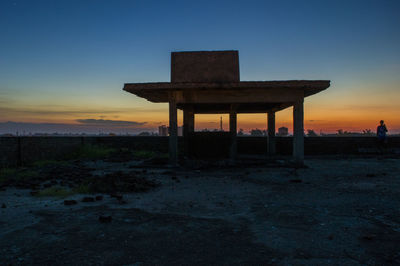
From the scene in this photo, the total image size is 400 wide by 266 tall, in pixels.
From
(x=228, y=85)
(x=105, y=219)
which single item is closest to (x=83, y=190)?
(x=105, y=219)

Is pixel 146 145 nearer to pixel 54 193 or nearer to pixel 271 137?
pixel 271 137

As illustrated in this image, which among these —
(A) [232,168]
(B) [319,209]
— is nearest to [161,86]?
(A) [232,168]

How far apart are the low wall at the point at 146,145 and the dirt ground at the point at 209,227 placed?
6311 mm

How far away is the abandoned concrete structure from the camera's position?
10672 mm

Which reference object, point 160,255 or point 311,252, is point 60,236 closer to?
point 160,255

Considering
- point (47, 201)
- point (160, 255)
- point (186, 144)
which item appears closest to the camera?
point (160, 255)

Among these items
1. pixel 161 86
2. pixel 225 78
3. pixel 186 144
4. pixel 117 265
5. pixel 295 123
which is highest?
pixel 225 78

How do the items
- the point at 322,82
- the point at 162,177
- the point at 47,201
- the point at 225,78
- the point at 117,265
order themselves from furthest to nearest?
the point at 225,78 → the point at 322,82 → the point at 162,177 → the point at 47,201 → the point at 117,265

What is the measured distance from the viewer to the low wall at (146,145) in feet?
40.4

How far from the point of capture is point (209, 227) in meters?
4.04

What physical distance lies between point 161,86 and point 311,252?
8.64 meters

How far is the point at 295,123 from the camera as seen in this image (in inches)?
449

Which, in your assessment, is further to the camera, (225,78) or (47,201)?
(225,78)

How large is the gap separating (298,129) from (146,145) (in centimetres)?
1224
